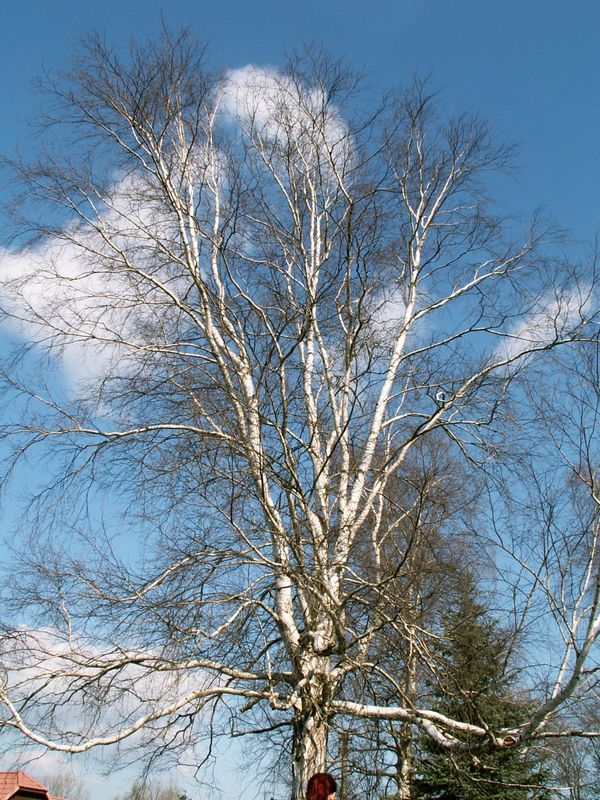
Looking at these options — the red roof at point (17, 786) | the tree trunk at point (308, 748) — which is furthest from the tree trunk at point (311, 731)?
the red roof at point (17, 786)

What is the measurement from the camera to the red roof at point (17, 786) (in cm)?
2400

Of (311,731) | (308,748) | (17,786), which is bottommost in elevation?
(308,748)

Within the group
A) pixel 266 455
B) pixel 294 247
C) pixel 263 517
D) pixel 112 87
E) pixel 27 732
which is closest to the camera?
pixel 27 732

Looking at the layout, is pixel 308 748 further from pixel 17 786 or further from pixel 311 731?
pixel 17 786

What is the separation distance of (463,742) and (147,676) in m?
2.59

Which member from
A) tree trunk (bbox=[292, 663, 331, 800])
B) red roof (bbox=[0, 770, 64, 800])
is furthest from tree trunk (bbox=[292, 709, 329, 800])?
red roof (bbox=[0, 770, 64, 800])

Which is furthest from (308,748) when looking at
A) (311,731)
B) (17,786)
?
Result: (17,786)

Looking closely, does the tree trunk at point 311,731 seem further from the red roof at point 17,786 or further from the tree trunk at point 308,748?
the red roof at point 17,786

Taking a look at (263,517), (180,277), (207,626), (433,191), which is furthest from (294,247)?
(207,626)

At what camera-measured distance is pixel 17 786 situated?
24.2 metres

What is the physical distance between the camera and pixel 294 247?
321 inches

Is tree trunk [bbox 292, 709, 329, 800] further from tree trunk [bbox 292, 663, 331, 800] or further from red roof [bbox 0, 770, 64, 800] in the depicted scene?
red roof [bbox 0, 770, 64, 800]

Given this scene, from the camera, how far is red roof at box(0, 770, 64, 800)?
2400 centimetres

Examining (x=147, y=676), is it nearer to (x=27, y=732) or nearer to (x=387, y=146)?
(x=27, y=732)
